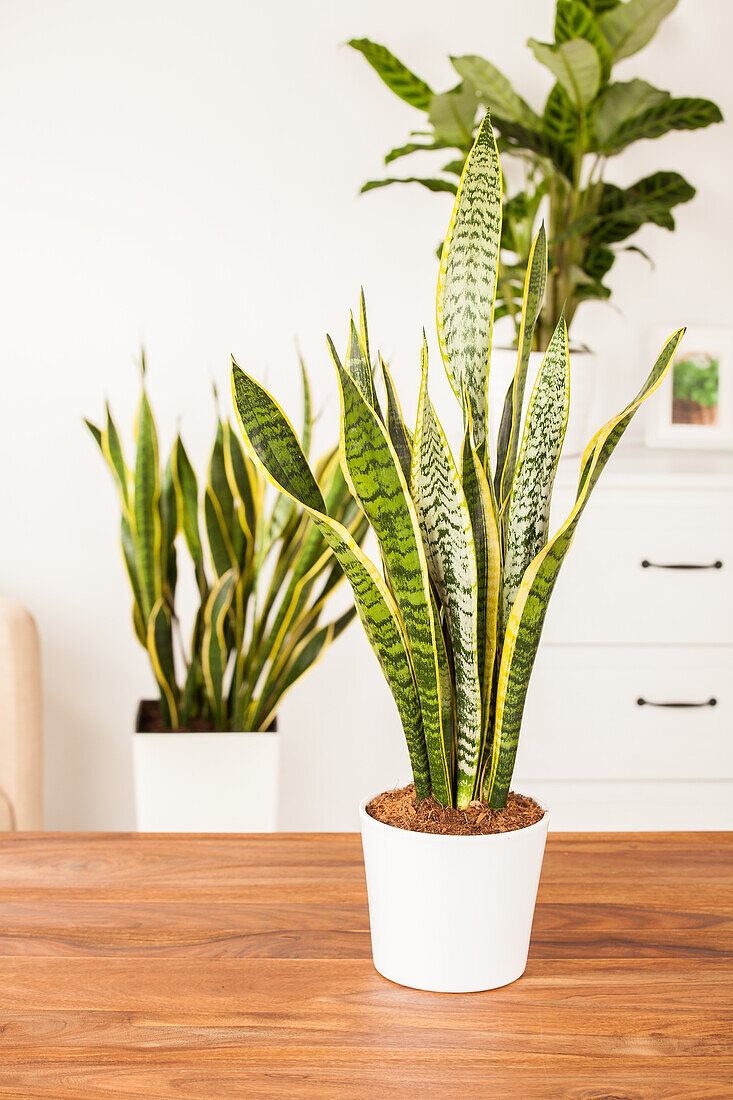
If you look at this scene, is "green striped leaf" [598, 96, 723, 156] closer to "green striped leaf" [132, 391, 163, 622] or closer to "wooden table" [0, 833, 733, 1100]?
"green striped leaf" [132, 391, 163, 622]

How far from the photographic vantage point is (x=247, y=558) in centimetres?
188

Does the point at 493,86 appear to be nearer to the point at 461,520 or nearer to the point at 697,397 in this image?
the point at 697,397

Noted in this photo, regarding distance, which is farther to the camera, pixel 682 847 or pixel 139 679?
pixel 139 679

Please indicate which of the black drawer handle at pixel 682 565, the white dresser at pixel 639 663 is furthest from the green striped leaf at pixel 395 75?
the black drawer handle at pixel 682 565

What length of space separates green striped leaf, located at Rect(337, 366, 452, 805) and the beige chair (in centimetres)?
136

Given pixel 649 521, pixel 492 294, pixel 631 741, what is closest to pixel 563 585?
pixel 649 521

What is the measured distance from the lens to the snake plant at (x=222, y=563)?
1807 mm

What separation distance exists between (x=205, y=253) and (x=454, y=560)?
6.12 ft

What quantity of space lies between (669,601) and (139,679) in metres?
1.25

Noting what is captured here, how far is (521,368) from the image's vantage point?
73 centimetres

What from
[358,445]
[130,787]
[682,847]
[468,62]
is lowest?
[130,787]

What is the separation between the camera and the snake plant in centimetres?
181

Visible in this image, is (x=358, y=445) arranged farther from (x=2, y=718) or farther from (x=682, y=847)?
(x=2, y=718)

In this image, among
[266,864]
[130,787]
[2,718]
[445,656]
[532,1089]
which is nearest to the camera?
[532,1089]
